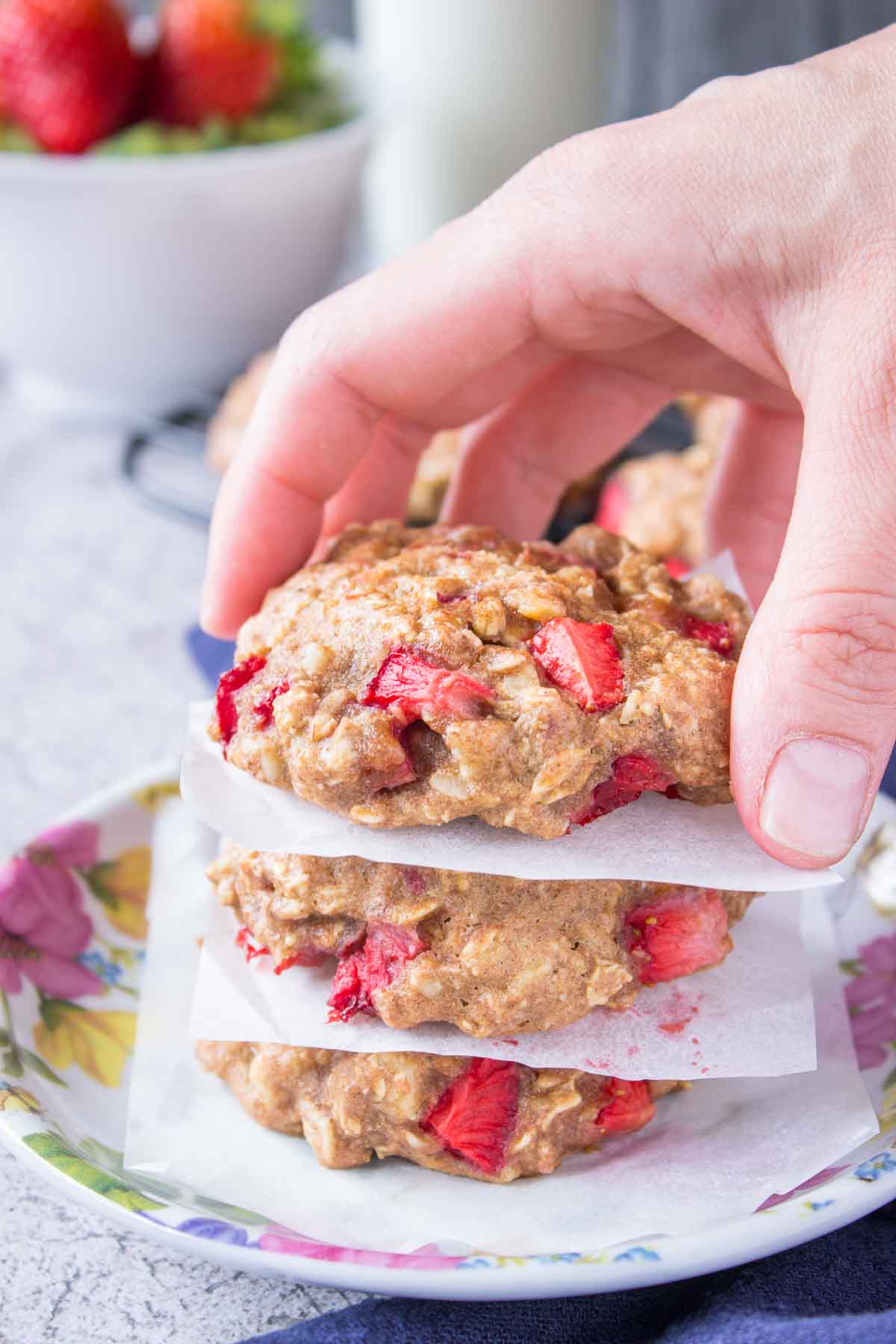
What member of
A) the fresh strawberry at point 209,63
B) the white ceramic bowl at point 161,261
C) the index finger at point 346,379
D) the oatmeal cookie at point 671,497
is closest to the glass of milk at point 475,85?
the white ceramic bowl at point 161,261

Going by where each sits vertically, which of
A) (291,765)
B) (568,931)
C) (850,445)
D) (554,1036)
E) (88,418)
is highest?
(850,445)

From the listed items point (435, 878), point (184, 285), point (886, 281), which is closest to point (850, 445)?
point (886, 281)

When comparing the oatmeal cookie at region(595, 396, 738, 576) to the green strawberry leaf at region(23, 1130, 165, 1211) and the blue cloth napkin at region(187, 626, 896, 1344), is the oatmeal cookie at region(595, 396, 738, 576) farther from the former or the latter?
the green strawberry leaf at region(23, 1130, 165, 1211)

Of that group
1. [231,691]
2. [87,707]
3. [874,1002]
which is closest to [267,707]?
[231,691]

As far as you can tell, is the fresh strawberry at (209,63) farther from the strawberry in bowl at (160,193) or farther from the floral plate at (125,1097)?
the floral plate at (125,1097)

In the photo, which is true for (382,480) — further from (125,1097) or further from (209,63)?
(209,63)

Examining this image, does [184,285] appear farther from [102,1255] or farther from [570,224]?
[102,1255]

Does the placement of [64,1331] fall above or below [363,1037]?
below
